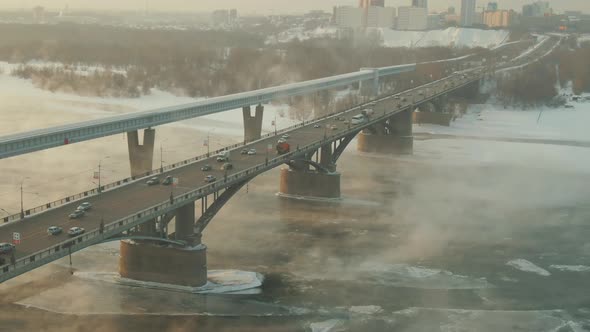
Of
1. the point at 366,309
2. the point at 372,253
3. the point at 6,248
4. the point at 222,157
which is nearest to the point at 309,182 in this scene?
the point at 222,157

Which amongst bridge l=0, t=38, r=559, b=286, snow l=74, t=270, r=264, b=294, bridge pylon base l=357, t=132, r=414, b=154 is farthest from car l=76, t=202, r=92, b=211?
bridge pylon base l=357, t=132, r=414, b=154

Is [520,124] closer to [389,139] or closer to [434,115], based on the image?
[434,115]

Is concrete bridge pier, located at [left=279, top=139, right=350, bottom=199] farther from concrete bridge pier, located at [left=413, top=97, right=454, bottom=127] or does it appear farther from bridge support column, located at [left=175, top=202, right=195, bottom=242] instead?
concrete bridge pier, located at [left=413, top=97, right=454, bottom=127]

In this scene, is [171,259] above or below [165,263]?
above

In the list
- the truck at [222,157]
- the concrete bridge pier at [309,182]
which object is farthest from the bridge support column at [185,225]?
the concrete bridge pier at [309,182]

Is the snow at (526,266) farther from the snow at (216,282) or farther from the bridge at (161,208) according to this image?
the bridge at (161,208)

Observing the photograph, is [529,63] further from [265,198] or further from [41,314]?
[41,314]

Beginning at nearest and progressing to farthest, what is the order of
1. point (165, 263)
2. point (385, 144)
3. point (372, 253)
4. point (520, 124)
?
1. point (165, 263)
2. point (372, 253)
3. point (385, 144)
4. point (520, 124)
